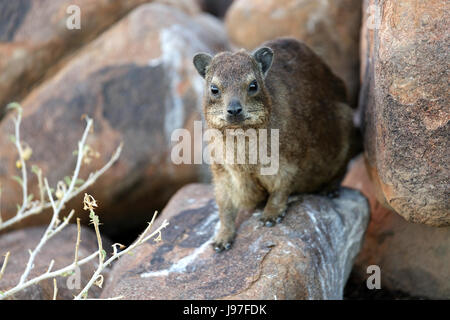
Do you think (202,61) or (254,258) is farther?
(202,61)

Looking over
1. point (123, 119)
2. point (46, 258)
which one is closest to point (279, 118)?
point (123, 119)

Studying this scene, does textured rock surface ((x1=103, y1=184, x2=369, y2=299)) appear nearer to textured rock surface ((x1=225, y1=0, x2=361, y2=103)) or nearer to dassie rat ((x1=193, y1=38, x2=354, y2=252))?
dassie rat ((x1=193, y1=38, x2=354, y2=252))

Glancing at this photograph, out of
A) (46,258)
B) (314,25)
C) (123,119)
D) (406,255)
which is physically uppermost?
(314,25)

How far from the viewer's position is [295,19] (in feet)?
30.4

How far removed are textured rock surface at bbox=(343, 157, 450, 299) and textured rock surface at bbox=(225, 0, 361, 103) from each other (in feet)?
9.58

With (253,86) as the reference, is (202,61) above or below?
above

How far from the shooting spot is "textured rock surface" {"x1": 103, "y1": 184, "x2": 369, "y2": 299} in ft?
16.4

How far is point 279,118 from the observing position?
5828 millimetres

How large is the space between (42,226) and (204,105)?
3.94 m

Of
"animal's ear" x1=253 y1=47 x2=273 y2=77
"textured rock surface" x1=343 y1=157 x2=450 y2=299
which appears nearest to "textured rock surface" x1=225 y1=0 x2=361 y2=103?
"textured rock surface" x1=343 y1=157 x2=450 y2=299

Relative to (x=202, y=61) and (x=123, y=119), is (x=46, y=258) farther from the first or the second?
(x=202, y=61)

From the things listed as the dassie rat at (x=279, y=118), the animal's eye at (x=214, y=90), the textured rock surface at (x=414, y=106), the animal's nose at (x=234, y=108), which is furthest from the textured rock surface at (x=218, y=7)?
the animal's nose at (x=234, y=108)

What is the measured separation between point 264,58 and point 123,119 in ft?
10.2

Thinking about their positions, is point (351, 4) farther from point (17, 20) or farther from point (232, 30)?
point (17, 20)
